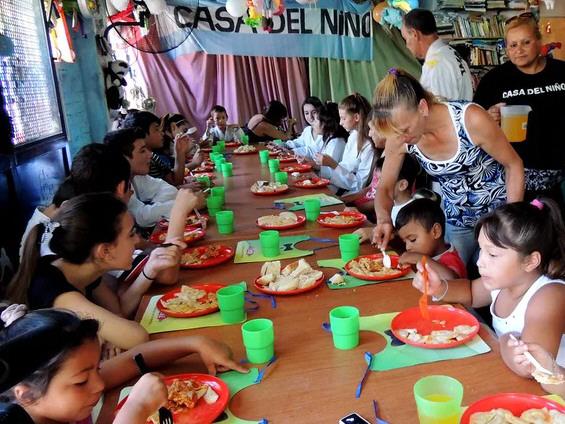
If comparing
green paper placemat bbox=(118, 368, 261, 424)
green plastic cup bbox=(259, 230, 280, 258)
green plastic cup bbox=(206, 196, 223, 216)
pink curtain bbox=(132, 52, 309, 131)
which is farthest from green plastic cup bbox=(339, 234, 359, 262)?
pink curtain bbox=(132, 52, 309, 131)

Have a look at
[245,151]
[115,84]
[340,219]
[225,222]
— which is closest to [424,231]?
[340,219]

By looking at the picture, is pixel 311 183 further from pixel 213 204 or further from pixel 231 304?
pixel 231 304

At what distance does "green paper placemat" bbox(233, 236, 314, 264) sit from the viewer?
6.36ft

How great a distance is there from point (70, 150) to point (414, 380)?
15.5 ft

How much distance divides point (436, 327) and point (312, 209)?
3.70ft

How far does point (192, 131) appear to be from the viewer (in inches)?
226

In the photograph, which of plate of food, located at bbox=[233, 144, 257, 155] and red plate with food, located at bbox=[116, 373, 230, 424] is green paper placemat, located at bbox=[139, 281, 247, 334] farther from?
plate of food, located at bbox=[233, 144, 257, 155]

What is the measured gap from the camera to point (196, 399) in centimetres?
105

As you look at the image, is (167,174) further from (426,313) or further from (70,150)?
(426,313)

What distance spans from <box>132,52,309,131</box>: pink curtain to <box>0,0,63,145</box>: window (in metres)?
2.75

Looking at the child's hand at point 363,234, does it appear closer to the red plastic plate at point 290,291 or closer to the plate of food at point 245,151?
the red plastic plate at point 290,291

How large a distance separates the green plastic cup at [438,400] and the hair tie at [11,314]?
80 centimetres

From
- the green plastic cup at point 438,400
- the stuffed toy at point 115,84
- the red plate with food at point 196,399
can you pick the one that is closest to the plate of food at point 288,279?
the red plate with food at point 196,399

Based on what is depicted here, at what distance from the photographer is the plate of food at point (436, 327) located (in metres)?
1.19
